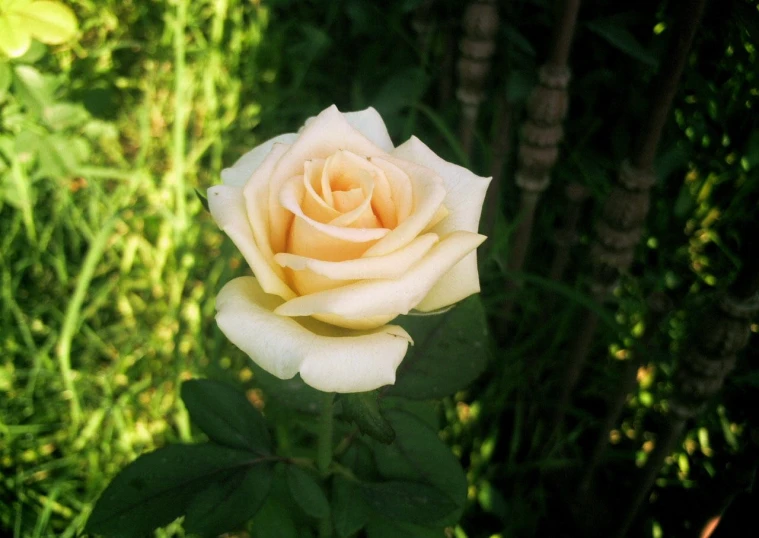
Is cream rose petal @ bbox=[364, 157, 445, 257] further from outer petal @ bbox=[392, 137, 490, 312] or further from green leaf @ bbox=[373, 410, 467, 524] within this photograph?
green leaf @ bbox=[373, 410, 467, 524]

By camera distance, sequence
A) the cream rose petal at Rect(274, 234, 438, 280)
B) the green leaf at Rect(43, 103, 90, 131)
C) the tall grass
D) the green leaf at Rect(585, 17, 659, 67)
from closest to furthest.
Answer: the cream rose petal at Rect(274, 234, 438, 280), the green leaf at Rect(585, 17, 659, 67), the tall grass, the green leaf at Rect(43, 103, 90, 131)

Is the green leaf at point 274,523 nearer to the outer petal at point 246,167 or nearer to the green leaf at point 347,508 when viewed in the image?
the green leaf at point 347,508

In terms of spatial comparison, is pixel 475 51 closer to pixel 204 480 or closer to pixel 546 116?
pixel 546 116

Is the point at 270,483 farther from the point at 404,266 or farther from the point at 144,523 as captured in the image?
the point at 404,266

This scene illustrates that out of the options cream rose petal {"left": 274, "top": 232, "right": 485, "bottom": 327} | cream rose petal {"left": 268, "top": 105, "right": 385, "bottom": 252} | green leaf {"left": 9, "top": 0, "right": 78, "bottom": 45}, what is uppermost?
green leaf {"left": 9, "top": 0, "right": 78, "bottom": 45}

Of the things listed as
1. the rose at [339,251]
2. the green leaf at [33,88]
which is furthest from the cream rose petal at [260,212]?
the green leaf at [33,88]

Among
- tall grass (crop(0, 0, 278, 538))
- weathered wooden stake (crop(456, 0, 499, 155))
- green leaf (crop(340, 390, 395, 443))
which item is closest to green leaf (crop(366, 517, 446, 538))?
green leaf (crop(340, 390, 395, 443))
